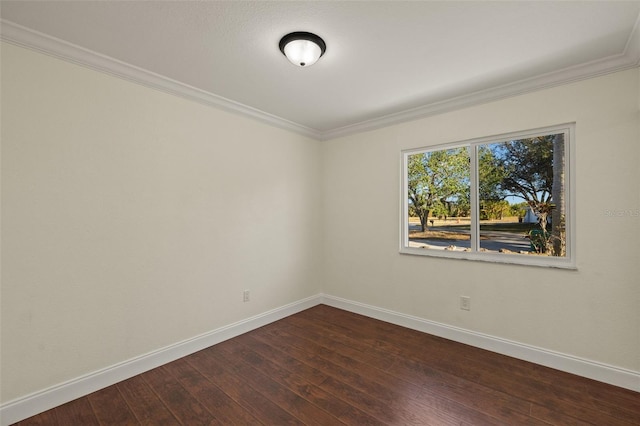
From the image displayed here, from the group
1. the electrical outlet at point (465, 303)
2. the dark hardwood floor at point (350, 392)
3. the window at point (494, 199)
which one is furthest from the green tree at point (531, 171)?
the dark hardwood floor at point (350, 392)

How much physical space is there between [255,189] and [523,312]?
9.90 feet

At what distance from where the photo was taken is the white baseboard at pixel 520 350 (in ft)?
7.14

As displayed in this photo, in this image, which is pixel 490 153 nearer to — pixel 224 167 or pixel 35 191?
pixel 224 167

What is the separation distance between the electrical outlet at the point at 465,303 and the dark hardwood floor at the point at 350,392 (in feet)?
1.22

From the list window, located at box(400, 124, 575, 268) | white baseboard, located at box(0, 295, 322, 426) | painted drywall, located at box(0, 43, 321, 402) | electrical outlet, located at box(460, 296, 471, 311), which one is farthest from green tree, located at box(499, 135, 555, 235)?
white baseboard, located at box(0, 295, 322, 426)

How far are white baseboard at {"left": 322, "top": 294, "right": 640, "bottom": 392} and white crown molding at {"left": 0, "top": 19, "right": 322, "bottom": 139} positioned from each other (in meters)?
2.96

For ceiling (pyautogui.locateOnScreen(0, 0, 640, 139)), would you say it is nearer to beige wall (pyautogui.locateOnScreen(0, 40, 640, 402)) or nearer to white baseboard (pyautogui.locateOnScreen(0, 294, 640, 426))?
beige wall (pyautogui.locateOnScreen(0, 40, 640, 402))

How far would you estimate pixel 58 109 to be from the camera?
6.56 ft

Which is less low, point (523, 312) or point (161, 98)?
point (161, 98)

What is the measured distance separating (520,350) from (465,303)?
1.89ft

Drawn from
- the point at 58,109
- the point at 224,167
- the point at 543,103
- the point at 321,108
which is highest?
the point at 321,108

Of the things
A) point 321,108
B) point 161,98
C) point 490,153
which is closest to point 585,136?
point 490,153

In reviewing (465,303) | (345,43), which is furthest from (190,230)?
(465,303)

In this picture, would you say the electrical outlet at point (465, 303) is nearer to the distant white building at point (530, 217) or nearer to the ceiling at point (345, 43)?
the distant white building at point (530, 217)
